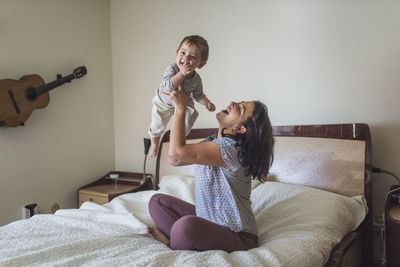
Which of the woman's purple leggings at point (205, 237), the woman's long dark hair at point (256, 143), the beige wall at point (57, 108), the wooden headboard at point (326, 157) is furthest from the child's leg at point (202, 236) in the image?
the beige wall at point (57, 108)

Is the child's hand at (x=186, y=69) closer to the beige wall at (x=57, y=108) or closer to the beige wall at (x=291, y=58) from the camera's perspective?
the beige wall at (x=291, y=58)

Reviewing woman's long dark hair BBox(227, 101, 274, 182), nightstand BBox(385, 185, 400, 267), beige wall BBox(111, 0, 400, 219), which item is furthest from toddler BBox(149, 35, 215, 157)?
nightstand BBox(385, 185, 400, 267)

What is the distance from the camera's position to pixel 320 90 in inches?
80.6

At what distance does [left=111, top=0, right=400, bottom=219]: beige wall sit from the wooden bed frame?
0.15 metres

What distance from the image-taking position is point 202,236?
1.16 metres

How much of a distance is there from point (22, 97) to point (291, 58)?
6.43 ft

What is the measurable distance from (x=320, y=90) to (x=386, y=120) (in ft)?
1.44

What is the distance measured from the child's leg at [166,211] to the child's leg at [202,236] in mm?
235

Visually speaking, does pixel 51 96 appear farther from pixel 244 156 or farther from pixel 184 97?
pixel 244 156

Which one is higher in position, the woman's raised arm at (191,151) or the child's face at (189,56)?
the child's face at (189,56)

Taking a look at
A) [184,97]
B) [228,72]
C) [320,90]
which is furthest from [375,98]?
[184,97]

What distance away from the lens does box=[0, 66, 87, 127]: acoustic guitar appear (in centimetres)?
205

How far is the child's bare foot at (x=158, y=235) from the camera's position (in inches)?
55.1

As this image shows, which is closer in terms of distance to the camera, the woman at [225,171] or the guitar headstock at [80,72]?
the woman at [225,171]
